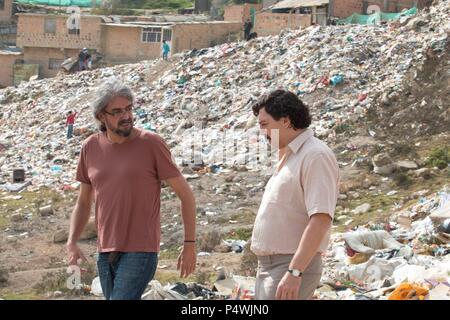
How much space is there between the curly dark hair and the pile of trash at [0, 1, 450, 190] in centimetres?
1221

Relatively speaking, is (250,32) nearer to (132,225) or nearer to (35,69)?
(35,69)

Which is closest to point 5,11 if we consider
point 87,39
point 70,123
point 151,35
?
point 87,39

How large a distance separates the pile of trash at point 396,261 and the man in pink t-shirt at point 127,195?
2.07 metres

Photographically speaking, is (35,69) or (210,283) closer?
(210,283)

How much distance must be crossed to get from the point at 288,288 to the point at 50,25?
107 feet

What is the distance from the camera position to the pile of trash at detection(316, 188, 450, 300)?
660 centimetres

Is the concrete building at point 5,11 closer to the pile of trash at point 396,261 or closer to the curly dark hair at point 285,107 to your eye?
the pile of trash at point 396,261

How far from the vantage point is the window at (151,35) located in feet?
112

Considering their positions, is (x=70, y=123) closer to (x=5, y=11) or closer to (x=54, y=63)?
(x=54, y=63)

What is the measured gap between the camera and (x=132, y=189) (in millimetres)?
4484

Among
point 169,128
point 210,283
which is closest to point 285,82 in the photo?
point 169,128

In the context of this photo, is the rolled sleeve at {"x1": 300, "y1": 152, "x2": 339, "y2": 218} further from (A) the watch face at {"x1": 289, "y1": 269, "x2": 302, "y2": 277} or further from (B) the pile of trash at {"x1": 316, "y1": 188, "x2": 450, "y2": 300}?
(B) the pile of trash at {"x1": 316, "y1": 188, "x2": 450, "y2": 300}
